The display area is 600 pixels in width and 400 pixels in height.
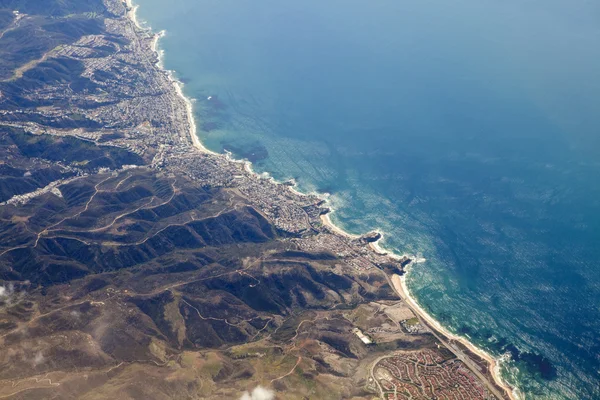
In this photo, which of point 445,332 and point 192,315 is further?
point 445,332

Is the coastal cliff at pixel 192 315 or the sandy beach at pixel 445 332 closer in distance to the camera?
the coastal cliff at pixel 192 315

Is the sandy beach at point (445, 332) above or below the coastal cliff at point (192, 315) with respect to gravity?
above

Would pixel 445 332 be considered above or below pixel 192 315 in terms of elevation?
above

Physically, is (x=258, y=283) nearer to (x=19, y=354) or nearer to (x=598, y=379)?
(x=19, y=354)

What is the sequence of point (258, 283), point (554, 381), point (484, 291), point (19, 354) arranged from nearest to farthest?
point (19, 354) → point (554, 381) → point (258, 283) → point (484, 291)

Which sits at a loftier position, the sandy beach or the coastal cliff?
the sandy beach

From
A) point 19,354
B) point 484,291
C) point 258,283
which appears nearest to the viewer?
point 19,354

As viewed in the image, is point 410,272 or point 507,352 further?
point 410,272

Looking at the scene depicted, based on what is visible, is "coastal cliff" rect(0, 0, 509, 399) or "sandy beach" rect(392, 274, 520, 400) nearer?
"coastal cliff" rect(0, 0, 509, 399)

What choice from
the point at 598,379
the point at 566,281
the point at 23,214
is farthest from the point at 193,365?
the point at 566,281

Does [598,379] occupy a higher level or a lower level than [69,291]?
higher

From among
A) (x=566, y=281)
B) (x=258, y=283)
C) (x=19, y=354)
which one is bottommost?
(x=19, y=354)
